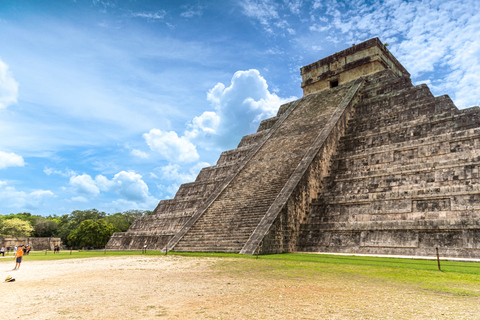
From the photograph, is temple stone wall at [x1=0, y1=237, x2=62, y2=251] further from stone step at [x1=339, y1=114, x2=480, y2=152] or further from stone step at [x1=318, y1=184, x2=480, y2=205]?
stone step at [x1=339, y1=114, x2=480, y2=152]

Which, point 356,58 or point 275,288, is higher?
point 356,58

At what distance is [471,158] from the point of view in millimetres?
9375

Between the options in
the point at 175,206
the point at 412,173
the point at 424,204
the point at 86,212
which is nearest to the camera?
the point at 424,204

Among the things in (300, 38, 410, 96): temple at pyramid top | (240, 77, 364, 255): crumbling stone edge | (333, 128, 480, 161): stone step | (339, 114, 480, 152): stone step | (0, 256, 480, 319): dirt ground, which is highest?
(300, 38, 410, 96): temple at pyramid top

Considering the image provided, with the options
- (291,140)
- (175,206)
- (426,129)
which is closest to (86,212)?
(175,206)

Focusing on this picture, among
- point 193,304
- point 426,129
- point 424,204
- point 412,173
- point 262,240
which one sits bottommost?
point 193,304

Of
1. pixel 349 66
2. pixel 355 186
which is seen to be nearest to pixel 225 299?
pixel 355 186

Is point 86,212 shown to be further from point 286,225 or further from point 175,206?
point 286,225

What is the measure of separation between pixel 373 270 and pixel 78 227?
133ft

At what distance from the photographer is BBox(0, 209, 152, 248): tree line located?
36969mm

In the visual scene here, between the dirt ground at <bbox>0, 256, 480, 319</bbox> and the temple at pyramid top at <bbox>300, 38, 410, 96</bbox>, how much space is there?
51.5ft

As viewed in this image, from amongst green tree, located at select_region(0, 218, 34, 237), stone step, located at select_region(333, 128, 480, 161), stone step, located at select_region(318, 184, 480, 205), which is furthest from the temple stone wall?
stone step, located at select_region(333, 128, 480, 161)

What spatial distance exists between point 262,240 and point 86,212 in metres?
50.4

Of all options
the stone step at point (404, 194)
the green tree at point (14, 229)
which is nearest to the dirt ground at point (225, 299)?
Result: the stone step at point (404, 194)
